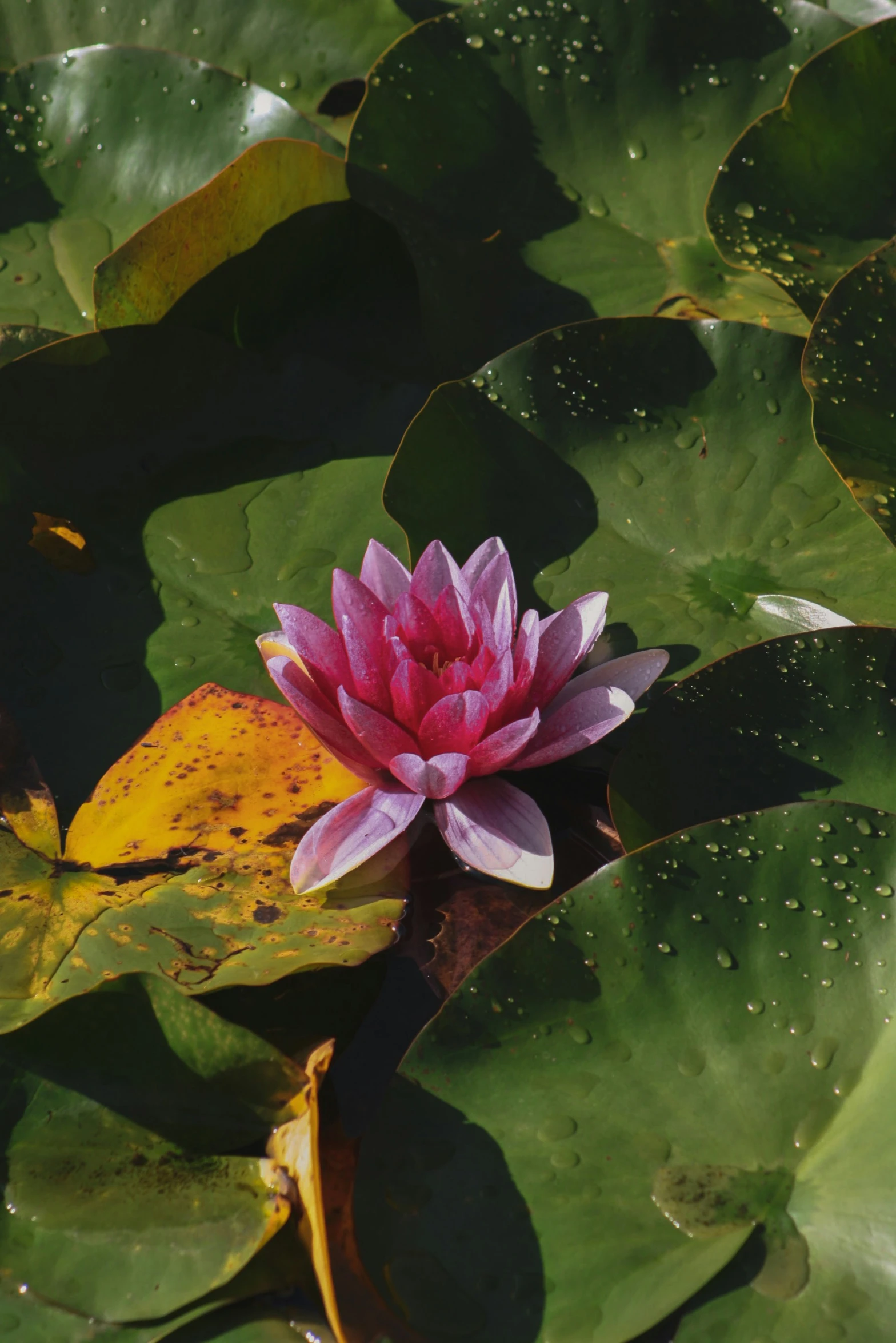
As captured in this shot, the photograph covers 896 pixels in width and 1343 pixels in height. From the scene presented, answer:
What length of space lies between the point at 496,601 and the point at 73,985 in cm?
69

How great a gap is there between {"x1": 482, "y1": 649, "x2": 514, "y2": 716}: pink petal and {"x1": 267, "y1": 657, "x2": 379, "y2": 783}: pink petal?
0.57 feet

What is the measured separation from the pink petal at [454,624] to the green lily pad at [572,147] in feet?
2.52

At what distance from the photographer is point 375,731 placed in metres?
1.20

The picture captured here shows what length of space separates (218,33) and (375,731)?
1703mm

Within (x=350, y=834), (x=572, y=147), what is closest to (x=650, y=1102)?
(x=350, y=834)

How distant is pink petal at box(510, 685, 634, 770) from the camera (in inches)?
48.8

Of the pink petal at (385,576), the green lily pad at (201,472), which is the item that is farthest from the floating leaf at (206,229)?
the pink petal at (385,576)

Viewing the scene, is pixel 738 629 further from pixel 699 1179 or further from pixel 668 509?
pixel 699 1179

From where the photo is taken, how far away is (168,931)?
1172 mm

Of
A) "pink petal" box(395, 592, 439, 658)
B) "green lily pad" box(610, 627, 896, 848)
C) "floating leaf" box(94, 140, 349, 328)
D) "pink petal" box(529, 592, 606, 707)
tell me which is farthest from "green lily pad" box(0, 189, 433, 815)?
"green lily pad" box(610, 627, 896, 848)

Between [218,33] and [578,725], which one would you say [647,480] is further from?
[218,33]

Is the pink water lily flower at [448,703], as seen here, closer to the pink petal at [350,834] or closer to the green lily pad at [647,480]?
the pink petal at [350,834]

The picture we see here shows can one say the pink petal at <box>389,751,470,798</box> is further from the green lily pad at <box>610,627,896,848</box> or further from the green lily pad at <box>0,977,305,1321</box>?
the green lily pad at <box>0,977,305,1321</box>

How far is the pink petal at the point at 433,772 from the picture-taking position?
1181 mm
